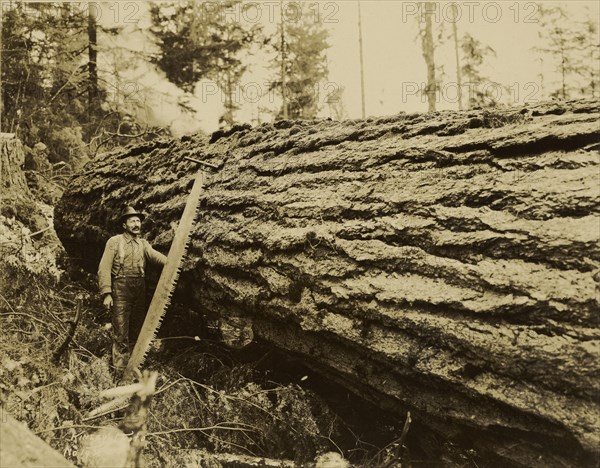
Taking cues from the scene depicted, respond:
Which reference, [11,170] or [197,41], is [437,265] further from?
[197,41]

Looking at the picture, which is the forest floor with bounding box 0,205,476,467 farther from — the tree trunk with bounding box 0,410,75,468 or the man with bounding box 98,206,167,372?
the tree trunk with bounding box 0,410,75,468

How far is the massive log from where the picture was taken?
2422 mm

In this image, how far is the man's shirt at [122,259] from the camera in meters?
4.52

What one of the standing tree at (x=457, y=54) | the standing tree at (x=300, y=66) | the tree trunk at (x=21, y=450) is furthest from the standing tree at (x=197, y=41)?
the tree trunk at (x=21, y=450)

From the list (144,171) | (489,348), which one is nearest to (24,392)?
(144,171)

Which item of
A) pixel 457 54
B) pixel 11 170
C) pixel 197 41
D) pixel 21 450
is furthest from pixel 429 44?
pixel 21 450

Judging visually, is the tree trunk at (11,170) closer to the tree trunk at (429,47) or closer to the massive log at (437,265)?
the massive log at (437,265)

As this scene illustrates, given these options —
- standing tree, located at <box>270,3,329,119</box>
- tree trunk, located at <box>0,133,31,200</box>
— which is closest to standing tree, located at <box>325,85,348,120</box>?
standing tree, located at <box>270,3,329,119</box>

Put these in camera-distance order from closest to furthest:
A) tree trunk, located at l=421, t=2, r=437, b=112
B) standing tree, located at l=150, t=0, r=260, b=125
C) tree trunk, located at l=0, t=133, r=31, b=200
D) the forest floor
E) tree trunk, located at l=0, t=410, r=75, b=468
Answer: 1. tree trunk, located at l=0, t=410, r=75, b=468
2. the forest floor
3. tree trunk, located at l=0, t=133, r=31, b=200
4. standing tree, located at l=150, t=0, r=260, b=125
5. tree trunk, located at l=421, t=2, r=437, b=112

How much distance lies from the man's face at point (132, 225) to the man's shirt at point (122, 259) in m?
0.05

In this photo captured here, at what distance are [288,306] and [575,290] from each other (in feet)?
6.09

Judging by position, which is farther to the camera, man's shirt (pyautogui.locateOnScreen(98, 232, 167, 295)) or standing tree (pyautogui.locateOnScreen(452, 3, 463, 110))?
standing tree (pyautogui.locateOnScreen(452, 3, 463, 110))

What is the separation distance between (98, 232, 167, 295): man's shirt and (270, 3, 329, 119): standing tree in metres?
15.0

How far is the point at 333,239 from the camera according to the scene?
321cm
